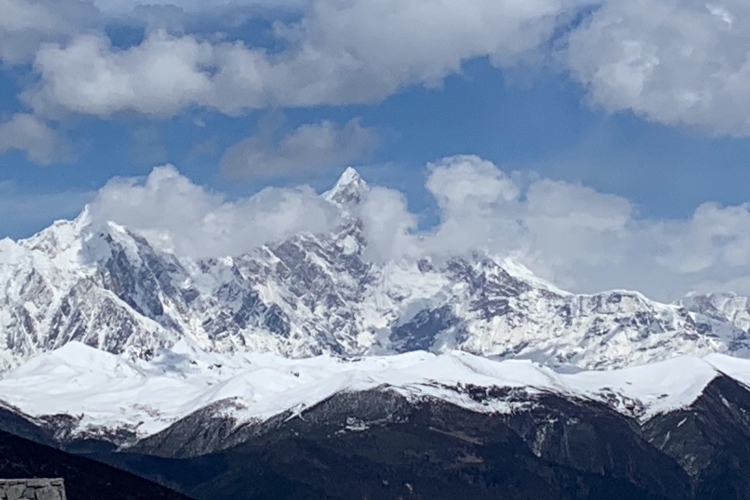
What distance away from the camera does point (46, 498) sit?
3600 centimetres

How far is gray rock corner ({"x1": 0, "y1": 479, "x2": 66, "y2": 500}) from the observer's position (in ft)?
118

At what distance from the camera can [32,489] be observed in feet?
119

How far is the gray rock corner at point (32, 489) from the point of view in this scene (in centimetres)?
3591

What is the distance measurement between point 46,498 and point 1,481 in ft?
3.39

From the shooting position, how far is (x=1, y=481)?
118ft
